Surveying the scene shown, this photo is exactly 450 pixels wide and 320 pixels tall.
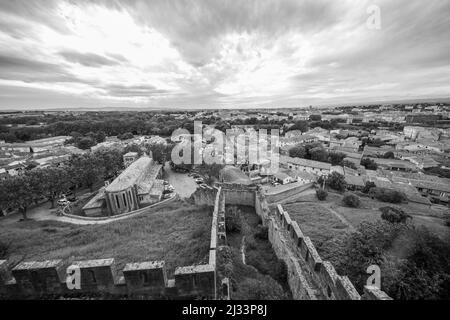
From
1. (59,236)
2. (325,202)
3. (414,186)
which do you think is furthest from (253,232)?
(414,186)

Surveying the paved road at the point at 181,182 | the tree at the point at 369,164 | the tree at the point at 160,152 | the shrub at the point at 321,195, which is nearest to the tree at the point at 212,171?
the paved road at the point at 181,182

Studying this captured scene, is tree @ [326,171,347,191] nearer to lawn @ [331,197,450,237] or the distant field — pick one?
lawn @ [331,197,450,237]

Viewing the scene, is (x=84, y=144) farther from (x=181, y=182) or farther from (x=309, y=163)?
(x=309, y=163)

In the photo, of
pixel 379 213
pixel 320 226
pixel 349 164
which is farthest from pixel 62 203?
pixel 349 164

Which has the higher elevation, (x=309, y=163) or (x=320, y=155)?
(x=320, y=155)

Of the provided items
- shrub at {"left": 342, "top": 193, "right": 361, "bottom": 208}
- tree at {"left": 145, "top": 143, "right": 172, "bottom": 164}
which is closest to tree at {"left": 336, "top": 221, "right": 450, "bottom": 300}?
shrub at {"left": 342, "top": 193, "right": 361, "bottom": 208}

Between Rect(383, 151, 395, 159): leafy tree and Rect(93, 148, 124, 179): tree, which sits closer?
Rect(93, 148, 124, 179): tree

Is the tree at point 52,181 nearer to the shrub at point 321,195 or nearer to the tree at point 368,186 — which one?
the shrub at point 321,195
